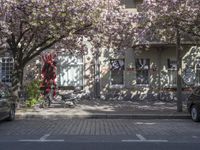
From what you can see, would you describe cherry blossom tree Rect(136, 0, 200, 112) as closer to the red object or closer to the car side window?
the red object

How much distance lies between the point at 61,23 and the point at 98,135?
6.05 meters

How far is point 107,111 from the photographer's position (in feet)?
69.9

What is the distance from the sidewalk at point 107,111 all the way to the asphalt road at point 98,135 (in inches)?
45.1

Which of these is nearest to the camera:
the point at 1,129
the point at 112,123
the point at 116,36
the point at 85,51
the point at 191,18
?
the point at 1,129

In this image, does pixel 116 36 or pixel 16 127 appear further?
pixel 116 36

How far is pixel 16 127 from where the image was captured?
52.4ft

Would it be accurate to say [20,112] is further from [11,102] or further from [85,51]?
[85,51]

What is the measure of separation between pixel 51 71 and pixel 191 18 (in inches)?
320

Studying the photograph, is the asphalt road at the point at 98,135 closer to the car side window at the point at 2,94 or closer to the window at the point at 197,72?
the car side window at the point at 2,94

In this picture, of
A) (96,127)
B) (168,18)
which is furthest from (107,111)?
(96,127)

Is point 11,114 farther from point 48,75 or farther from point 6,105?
point 48,75

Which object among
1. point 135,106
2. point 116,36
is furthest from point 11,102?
point 135,106

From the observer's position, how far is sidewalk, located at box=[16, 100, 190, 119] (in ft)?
64.4

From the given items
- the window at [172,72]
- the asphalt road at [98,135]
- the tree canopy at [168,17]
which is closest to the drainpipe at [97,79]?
the window at [172,72]
